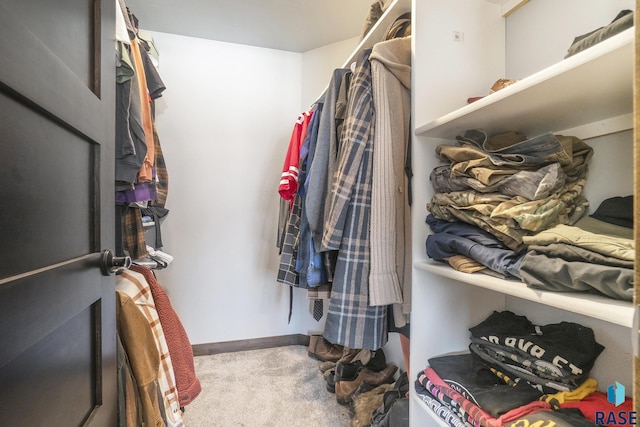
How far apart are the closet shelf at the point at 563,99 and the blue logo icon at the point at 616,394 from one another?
0.56 meters

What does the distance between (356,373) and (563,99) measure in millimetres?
1478

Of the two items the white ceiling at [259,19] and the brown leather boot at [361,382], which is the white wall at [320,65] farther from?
the brown leather boot at [361,382]

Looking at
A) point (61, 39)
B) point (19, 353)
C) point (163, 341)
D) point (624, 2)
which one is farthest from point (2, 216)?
point (624, 2)

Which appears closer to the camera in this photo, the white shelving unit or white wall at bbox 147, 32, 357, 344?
the white shelving unit

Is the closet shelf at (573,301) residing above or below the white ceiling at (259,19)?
below

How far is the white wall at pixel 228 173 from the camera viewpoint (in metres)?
2.01

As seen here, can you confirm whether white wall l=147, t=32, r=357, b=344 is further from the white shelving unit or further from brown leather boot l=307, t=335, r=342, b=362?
the white shelving unit

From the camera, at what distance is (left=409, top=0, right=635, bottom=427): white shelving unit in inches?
21.9

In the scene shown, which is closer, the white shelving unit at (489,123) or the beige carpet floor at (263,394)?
the white shelving unit at (489,123)

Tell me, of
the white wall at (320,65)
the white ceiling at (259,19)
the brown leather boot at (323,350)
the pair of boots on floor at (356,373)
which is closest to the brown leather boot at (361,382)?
the pair of boots on floor at (356,373)

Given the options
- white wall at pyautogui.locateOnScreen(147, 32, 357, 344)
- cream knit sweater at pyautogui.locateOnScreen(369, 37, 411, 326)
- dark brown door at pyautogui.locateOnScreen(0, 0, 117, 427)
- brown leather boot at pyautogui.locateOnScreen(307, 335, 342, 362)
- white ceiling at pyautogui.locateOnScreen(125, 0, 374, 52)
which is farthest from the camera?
white wall at pyautogui.locateOnScreen(147, 32, 357, 344)

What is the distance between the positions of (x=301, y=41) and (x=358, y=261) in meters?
1.81

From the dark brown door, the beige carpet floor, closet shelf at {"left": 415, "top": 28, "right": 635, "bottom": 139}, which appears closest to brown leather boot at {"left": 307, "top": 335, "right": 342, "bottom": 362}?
the beige carpet floor

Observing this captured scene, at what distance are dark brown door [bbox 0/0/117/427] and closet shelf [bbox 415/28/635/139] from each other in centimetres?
81
